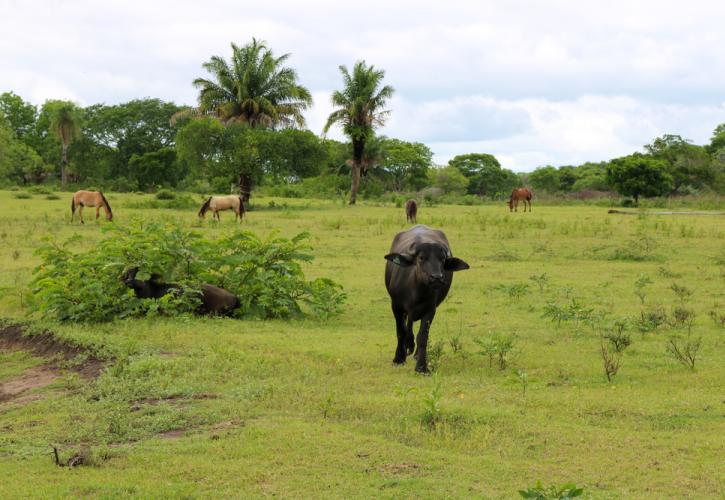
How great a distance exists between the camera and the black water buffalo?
8.35 metres

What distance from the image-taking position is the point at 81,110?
223 feet

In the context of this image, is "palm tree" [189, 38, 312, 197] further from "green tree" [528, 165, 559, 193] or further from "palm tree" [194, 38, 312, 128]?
"green tree" [528, 165, 559, 193]

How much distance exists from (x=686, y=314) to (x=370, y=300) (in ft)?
16.8

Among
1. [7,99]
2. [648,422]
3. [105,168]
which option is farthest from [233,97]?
[7,99]

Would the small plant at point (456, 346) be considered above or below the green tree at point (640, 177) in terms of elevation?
below

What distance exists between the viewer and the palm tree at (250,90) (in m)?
42.1

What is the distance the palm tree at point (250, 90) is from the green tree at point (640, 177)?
67.6 feet

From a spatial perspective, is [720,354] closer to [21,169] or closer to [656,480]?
[656,480]

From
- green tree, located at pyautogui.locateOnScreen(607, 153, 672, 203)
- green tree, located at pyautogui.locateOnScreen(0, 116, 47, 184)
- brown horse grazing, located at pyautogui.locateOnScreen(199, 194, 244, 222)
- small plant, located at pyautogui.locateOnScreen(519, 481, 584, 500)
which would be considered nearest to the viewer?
small plant, located at pyautogui.locateOnScreen(519, 481, 584, 500)

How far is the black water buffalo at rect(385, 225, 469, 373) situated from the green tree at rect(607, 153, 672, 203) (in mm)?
42536

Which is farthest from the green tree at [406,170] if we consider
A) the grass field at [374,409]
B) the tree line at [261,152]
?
the grass field at [374,409]

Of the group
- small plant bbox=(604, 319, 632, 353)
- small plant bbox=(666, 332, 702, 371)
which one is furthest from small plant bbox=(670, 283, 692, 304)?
small plant bbox=(604, 319, 632, 353)

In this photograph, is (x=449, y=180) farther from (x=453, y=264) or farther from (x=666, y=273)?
(x=453, y=264)

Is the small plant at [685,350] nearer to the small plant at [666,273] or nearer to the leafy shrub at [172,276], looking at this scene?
the leafy shrub at [172,276]
